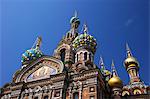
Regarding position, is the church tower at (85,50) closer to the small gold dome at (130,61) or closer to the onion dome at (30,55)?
the onion dome at (30,55)

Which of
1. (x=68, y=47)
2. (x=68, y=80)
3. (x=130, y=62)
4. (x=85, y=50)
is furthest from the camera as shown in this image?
(x=130, y=62)

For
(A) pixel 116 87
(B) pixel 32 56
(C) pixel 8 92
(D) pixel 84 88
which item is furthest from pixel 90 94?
(B) pixel 32 56

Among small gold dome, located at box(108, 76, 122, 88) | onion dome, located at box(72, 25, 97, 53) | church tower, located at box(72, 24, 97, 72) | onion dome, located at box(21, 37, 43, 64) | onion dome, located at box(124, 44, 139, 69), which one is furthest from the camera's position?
onion dome, located at box(124, 44, 139, 69)

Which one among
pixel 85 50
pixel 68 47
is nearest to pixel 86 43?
pixel 85 50

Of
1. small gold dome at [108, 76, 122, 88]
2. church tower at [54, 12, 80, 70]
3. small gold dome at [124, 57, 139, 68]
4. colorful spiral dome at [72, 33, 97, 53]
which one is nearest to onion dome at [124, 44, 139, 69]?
small gold dome at [124, 57, 139, 68]

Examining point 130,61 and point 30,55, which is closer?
point 30,55

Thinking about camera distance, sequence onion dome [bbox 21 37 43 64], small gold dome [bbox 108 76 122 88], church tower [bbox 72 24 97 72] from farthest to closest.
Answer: onion dome [bbox 21 37 43 64] < church tower [bbox 72 24 97 72] < small gold dome [bbox 108 76 122 88]

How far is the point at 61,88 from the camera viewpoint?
1866 cm

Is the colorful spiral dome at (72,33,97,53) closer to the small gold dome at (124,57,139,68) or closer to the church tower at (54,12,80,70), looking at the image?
the church tower at (54,12,80,70)

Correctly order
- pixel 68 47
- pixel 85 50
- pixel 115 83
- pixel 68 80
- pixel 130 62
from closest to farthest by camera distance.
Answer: pixel 68 80
pixel 115 83
pixel 85 50
pixel 68 47
pixel 130 62

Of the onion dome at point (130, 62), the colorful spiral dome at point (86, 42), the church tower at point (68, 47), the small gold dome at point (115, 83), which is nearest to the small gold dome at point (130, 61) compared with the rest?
the onion dome at point (130, 62)

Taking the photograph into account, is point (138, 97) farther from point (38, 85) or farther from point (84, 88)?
point (38, 85)

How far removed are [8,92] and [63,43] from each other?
9.59 m

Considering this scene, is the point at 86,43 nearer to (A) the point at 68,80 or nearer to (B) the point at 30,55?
(A) the point at 68,80
